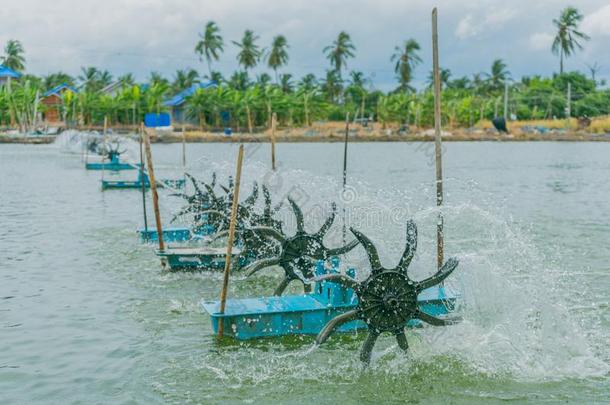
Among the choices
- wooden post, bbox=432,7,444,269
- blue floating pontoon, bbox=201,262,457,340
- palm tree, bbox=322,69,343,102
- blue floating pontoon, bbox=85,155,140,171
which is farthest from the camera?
palm tree, bbox=322,69,343,102

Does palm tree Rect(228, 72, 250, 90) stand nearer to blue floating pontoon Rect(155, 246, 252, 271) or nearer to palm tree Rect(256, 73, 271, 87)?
palm tree Rect(256, 73, 271, 87)

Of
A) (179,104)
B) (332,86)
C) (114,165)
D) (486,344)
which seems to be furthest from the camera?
(332,86)

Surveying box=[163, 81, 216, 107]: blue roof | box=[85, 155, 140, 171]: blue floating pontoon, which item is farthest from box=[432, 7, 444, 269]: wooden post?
box=[163, 81, 216, 107]: blue roof

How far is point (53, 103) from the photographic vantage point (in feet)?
341

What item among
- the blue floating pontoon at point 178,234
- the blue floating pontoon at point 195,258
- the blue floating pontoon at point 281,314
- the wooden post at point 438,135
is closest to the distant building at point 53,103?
the blue floating pontoon at point 178,234

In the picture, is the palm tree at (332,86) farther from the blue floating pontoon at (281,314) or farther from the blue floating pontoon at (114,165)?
the blue floating pontoon at (281,314)

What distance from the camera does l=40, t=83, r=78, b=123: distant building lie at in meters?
102

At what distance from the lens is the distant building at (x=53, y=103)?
102 m

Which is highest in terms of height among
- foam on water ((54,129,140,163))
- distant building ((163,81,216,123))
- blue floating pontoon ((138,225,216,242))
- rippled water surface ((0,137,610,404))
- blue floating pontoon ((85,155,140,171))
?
distant building ((163,81,216,123))

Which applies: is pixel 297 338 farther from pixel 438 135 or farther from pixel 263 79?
pixel 263 79

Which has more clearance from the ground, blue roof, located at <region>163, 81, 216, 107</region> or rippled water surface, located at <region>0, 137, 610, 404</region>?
blue roof, located at <region>163, 81, 216, 107</region>

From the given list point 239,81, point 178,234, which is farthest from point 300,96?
point 178,234

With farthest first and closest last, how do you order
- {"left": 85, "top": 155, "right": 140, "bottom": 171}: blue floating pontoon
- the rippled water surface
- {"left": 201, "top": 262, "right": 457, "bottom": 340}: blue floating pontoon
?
{"left": 85, "top": 155, "right": 140, "bottom": 171}: blue floating pontoon
{"left": 201, "top": 262, "right": 457, "bottom": 340}: blue floating pontoon
the rippled water surface

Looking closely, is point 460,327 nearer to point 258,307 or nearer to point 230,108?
point 258,307
